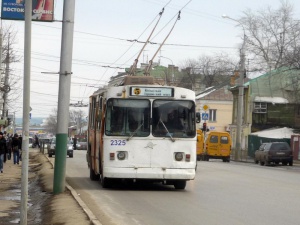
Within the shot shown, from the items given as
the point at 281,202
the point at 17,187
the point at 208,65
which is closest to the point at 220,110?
the point at 208,65

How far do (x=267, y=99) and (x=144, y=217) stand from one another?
64.9 meters

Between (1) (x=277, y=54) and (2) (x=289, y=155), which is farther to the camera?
(1) (x=277, y=54)

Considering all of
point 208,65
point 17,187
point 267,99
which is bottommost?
point 17,187

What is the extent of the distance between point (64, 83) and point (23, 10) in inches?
81.3

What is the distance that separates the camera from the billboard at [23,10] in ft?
57.6

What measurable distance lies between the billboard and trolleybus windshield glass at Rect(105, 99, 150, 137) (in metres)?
2.83

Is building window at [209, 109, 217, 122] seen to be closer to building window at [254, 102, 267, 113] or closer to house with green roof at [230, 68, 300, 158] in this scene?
house with green roof at [230, 68, 300, 158]

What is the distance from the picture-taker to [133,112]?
1883 centimetres

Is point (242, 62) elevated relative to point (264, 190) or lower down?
elevated

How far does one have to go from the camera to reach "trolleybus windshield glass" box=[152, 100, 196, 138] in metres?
18.8

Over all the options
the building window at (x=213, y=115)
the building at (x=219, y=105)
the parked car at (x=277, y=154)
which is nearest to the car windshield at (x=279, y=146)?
the parked car at (x=277, y=154)

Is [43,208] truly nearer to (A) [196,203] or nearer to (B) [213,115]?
(A) [196,203]

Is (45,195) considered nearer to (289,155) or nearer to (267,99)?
(289,155)

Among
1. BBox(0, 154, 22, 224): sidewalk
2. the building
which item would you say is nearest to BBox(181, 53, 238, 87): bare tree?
the building
